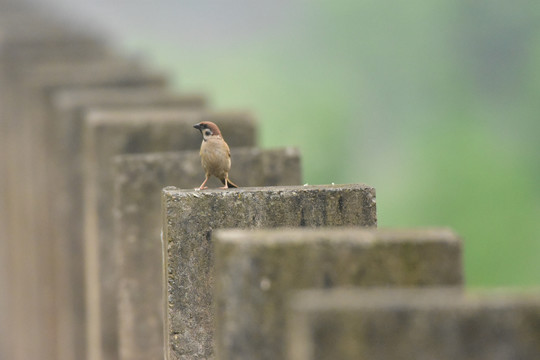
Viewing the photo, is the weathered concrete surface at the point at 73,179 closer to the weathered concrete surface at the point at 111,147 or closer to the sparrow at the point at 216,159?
the weathered concrete surface at the point at 111,147

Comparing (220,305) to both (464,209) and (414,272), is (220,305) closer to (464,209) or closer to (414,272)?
(414,272)

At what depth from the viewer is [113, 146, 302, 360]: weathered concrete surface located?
30.6 feet

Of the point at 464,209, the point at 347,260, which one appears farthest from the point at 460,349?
the point at 464,209

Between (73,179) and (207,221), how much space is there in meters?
7.79

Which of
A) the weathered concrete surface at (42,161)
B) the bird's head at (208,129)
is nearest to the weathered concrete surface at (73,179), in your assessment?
the weathered concrete surface at (42,161)

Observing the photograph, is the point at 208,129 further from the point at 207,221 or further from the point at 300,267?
the point at 300,267

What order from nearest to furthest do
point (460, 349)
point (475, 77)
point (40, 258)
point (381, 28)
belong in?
point (460, 349) < point (40, 258) < point (475, 77) < point (381, 28)

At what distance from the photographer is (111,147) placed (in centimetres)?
1080

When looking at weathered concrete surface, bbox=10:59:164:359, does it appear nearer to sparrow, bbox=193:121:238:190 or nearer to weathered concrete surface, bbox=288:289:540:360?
sparrow, bbox=193:121:238:190

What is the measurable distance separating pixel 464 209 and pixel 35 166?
25023mm

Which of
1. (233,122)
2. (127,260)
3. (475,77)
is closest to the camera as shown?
(127,260)

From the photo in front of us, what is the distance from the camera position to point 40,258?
60.8 ft

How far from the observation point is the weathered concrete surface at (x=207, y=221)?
244 inches

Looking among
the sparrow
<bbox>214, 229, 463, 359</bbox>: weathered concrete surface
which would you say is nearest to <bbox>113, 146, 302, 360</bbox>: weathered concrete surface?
the sparrow
